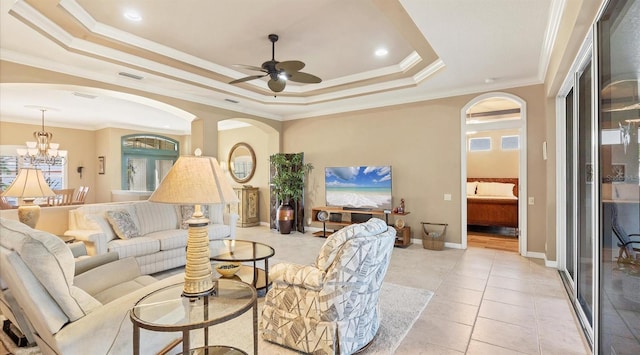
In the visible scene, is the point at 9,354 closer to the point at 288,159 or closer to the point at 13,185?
the point at 13,185

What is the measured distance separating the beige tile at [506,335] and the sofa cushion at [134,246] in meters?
3.72

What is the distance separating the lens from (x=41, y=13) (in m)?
2.99

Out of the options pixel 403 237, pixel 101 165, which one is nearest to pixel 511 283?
pixel 403 237

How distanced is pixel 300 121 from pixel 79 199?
6228 millimetres

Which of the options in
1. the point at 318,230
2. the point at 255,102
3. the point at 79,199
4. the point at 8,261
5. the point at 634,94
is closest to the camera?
the point at 8,261

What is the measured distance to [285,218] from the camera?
6.77m

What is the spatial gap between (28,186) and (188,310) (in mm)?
2757

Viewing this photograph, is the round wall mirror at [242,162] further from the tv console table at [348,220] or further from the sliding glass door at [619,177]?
the sliding glass door at [619,177]

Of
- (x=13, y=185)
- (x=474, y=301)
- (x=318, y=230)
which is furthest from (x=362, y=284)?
(x=318, y=230)

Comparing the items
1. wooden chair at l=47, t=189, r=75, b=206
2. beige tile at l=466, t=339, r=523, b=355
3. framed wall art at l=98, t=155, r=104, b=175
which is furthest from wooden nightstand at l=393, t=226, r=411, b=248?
framed wall art at l=98, t=155, r=104, b=175

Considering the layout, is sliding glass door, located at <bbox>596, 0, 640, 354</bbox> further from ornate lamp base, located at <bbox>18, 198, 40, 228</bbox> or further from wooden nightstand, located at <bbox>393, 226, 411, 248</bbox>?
ornate lamp base, located at <bbox>18, 198, 40, 228</bbox>

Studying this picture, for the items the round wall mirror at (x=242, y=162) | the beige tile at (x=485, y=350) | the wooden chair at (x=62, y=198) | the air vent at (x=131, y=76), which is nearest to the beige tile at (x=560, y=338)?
the beige tile at (x=485, y=350)

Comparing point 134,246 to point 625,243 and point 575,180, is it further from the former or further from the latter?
point 575,180

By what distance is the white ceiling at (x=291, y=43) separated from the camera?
2.98 metres
